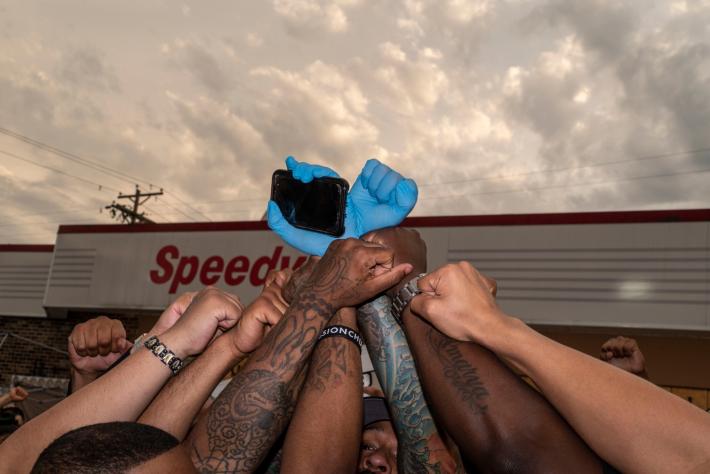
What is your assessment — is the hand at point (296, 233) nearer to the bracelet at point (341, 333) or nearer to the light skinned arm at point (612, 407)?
the bracelet at point (341, 333)

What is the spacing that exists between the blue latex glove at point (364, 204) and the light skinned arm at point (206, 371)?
27 centimetres

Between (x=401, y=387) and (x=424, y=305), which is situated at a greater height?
(x=424, y=305)

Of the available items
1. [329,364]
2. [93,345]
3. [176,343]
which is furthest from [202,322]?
[93,345]

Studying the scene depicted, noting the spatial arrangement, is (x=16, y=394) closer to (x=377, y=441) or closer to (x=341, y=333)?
(x=377, y=441)

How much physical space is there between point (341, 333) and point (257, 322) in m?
0.27

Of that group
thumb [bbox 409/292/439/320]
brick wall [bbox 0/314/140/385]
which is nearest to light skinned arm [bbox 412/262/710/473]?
thumb [bbox 409/292/439/320]

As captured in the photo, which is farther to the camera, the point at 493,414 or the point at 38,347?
the point at 38,347

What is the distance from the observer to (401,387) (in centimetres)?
172

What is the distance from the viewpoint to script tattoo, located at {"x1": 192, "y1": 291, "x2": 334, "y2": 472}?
1.47m

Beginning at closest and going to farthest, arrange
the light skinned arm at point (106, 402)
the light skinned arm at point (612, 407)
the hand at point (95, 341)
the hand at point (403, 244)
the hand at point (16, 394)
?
the light skinned arm at point (612, 407)
the light skinned arm at point (106, 402)
the hand at point (403, 244)
the hand at point (95, 341)
the hand at point (16, 394)

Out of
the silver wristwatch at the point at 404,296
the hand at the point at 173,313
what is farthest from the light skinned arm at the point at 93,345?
the silver wristwatch at the point at 404,296

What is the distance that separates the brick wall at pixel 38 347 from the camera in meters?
12.8

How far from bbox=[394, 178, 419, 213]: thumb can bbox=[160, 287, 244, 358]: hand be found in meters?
0.61

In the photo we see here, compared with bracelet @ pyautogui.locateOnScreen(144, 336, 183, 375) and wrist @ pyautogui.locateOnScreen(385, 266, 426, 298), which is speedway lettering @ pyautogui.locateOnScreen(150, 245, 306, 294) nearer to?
wrist @ pyautogui.locateOnScreen(385, 266, 426, 298)
